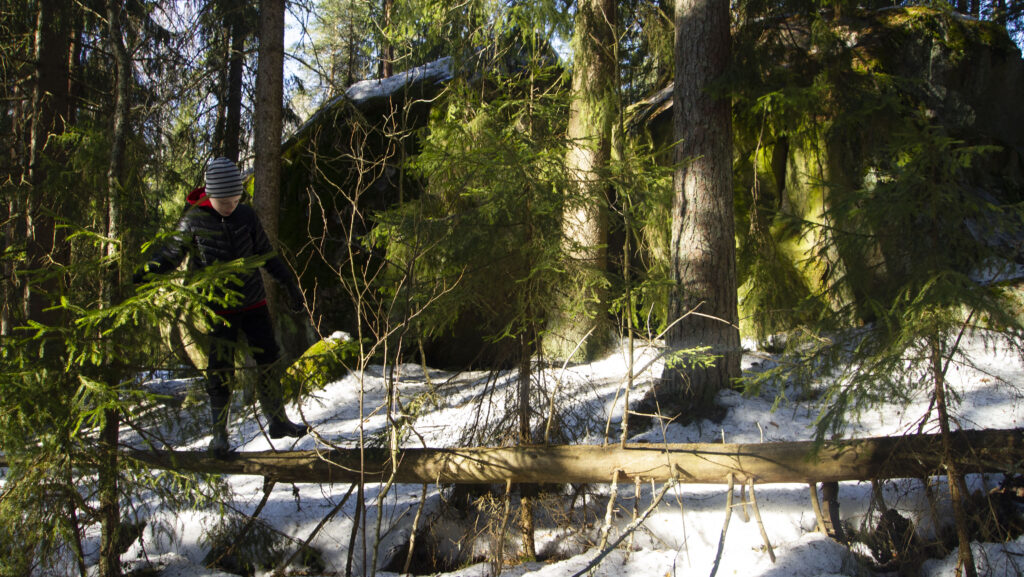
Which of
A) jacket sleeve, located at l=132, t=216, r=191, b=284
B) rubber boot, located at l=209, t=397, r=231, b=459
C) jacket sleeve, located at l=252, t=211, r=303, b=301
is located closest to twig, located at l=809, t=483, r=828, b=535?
jacket sleeve, located at l=252, t=211, r=303, b=301

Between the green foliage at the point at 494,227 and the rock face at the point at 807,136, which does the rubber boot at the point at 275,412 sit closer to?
the green foliage at the point at 494,227

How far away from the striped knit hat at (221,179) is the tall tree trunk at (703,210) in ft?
12.5

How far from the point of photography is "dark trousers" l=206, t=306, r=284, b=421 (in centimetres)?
359

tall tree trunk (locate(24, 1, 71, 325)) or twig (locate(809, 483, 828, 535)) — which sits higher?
tall tree trunk (locate(24, 1, 71, 325))

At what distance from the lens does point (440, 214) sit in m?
4.76

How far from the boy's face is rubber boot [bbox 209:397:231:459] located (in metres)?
1.17

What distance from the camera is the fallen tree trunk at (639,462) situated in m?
3.39

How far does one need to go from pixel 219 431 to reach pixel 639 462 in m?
2.64

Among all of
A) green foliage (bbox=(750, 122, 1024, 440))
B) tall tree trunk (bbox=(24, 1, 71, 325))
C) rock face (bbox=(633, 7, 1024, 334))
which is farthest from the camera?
rock face (bbox=(633, 7, 1024, 334))

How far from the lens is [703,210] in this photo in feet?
18.6

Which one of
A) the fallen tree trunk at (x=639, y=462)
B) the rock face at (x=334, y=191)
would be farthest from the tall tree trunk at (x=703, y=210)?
the rock face at (x=334, y=191)

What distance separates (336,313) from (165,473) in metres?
5.74

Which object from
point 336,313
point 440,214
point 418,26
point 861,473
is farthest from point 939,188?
point 336,313

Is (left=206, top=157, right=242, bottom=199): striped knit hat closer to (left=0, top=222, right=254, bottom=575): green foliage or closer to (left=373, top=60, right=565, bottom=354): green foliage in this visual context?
(left=0, top=222, right=254, bottom=575): green foliage
